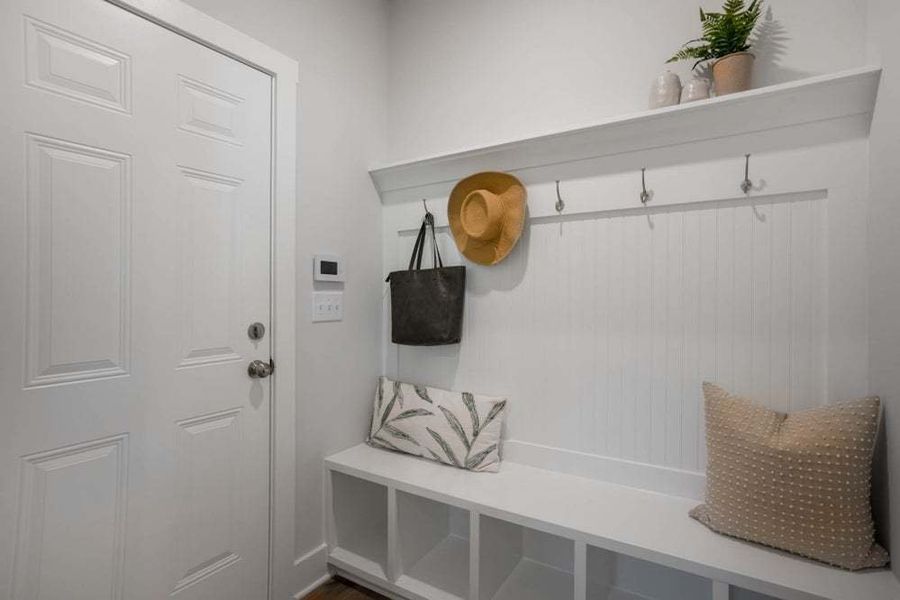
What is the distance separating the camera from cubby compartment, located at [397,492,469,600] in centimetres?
152

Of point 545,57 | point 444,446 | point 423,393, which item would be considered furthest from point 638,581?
point 545,57

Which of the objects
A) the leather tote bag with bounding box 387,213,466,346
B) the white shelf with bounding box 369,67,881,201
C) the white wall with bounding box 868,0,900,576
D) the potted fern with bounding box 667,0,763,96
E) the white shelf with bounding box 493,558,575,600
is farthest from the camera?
the leather tote bag with bounding box 387,213,466,346

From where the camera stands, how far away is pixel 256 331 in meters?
1.46

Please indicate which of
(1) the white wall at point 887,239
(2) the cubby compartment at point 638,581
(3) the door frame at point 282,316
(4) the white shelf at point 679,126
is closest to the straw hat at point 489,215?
(4) the white shelf at point 679,126

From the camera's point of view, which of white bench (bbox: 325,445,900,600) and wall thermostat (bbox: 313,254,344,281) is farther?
wall thermostat (bbox: 313,254,344,281)

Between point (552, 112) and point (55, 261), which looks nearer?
point (55, 261)

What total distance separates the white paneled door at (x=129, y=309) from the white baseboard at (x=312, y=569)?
15cm

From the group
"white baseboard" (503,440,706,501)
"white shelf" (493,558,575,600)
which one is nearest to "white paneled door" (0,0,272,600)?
"white shelf" (493,558,575,600)

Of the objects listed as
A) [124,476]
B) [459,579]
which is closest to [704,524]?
[459,579]

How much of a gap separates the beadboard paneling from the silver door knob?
0.78 metres

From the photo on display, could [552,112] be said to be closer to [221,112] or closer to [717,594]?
[221,112]

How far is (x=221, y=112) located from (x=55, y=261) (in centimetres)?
66

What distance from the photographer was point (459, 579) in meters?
1.57

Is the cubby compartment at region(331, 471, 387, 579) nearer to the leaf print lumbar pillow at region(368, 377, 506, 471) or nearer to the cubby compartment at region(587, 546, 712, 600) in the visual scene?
the leaf print lumbar pillow at region(368, 377, 506, 471)
